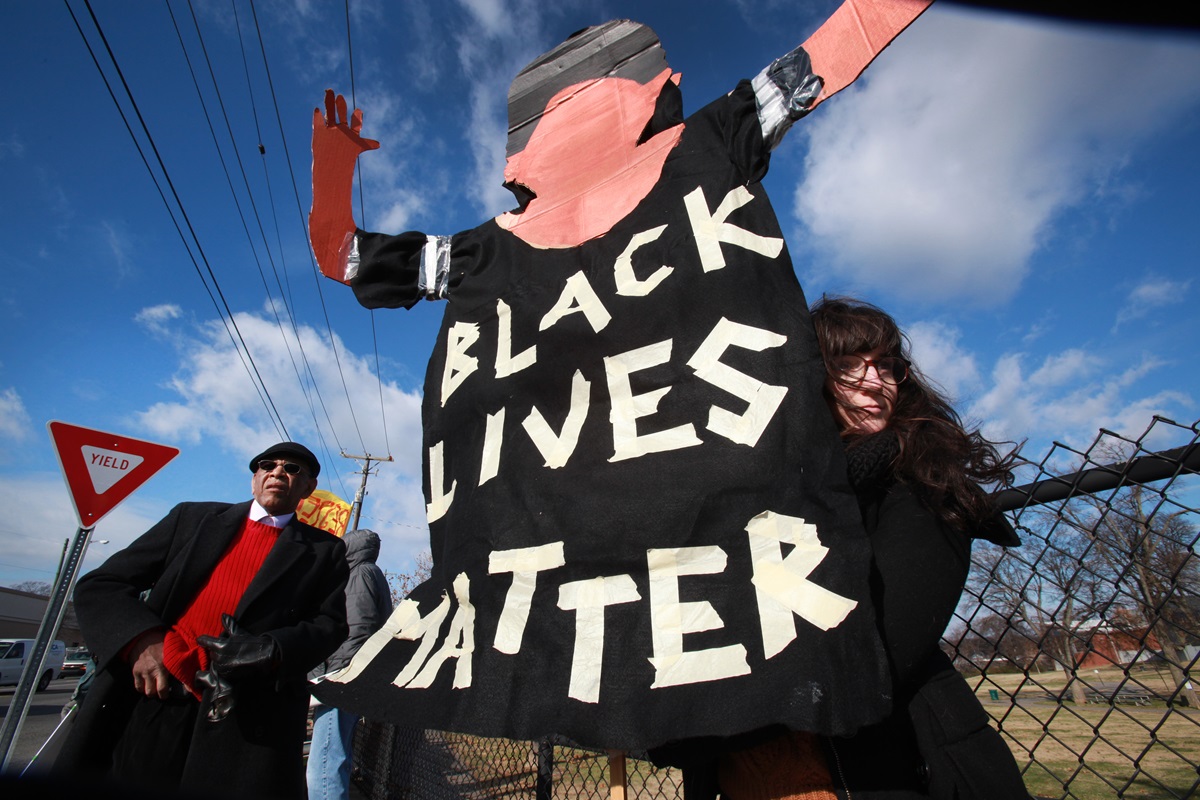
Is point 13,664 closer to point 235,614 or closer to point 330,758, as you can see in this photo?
point 330,758

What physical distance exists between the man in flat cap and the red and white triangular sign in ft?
5.22

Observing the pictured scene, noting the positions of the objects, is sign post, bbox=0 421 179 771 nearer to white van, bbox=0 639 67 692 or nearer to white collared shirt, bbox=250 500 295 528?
white collared shirt, bbox=250 500 295 528

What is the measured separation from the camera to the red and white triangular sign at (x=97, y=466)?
3227mm

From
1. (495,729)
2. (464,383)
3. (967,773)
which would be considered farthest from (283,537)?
(967,773)

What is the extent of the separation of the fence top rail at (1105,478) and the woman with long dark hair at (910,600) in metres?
0.15

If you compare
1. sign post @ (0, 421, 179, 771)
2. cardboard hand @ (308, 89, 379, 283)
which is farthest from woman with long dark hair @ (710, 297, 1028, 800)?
sign post @ (0, 421, 179, 771)

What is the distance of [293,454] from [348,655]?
173 cm

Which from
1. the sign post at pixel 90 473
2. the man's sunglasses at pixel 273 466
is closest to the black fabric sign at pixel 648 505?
the man's sunglasses at pixel 273 466

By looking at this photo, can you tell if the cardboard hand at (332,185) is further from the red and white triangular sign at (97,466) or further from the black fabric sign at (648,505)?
the red and white triangular sign at (97,466)

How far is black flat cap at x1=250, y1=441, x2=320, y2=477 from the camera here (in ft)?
7.72

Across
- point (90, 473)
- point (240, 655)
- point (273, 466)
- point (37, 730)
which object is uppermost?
point (90, 473)

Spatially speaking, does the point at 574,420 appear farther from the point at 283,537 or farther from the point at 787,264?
the point at 283,537

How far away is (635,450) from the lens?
1.43m

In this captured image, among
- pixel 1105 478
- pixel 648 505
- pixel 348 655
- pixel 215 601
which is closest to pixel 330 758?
pixel 348 655
